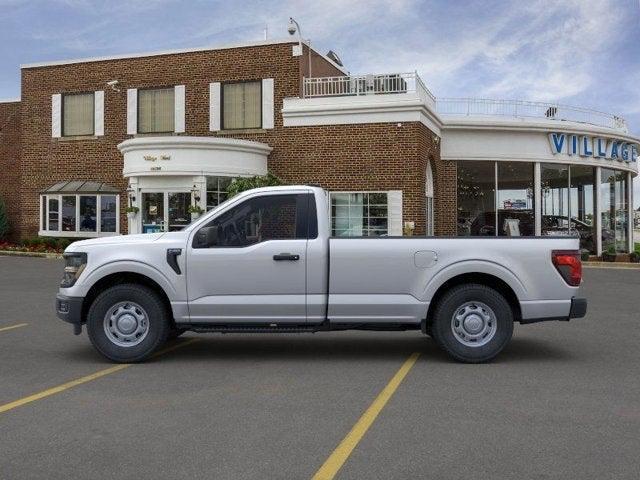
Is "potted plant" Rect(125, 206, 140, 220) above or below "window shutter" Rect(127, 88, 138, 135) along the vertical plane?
below

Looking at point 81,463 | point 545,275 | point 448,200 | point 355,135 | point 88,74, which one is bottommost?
point 81,463

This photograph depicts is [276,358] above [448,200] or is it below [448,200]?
below

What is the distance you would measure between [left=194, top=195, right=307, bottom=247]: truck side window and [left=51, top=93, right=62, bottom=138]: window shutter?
881 inches

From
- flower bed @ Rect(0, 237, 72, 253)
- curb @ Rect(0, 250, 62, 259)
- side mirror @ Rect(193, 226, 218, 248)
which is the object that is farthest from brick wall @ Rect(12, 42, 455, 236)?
side mirror @ Rect(193, 226, 218, 248)

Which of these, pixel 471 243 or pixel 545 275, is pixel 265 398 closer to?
pixel 471 243

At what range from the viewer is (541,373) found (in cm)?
726

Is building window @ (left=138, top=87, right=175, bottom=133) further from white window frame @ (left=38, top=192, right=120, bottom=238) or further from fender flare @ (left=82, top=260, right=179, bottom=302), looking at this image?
fender flare @ (left=82, top=260, right=179, bottom=302)

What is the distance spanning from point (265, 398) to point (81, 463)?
77.8 inches

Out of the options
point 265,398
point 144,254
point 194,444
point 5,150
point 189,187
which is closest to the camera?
point 194,444

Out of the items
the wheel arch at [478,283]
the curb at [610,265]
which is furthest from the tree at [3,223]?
the wheel arch at [478,283]

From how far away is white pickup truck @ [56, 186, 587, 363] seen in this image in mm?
7656

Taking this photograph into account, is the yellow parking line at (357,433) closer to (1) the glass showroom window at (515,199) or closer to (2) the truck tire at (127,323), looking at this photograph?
(2) the truck tire at (127,323)

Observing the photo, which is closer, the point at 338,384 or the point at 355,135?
the point at 338,384

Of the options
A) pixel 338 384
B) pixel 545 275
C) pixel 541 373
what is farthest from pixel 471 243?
pixel 338 384
